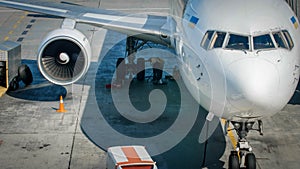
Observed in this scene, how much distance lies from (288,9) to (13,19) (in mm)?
18450

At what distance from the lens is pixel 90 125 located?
55.2ft

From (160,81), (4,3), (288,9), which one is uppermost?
(4,3)

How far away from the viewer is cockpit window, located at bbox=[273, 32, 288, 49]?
12250 mm

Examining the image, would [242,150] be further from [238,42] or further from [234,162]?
[238,42]

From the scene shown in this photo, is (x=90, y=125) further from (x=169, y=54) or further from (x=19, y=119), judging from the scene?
(x=169, y=54)

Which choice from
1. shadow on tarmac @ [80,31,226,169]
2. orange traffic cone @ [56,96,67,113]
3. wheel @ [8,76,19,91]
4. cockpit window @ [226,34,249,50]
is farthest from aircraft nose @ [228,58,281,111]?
wheel @ [8,76,19,91]

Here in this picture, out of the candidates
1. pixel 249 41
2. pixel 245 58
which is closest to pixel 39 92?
pixel 249 41

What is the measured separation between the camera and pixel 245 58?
38.5 feet

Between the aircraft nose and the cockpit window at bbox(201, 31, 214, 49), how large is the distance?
978 mm

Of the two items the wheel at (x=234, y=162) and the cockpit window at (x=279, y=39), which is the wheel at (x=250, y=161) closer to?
the wheel at (x=234, y=162)

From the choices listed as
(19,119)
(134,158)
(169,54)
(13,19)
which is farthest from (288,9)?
(13,19)

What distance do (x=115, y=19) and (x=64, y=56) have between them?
2.59 metres

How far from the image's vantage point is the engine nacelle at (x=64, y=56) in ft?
56.2

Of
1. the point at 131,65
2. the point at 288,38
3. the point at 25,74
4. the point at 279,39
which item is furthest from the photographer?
the point at 131,65
